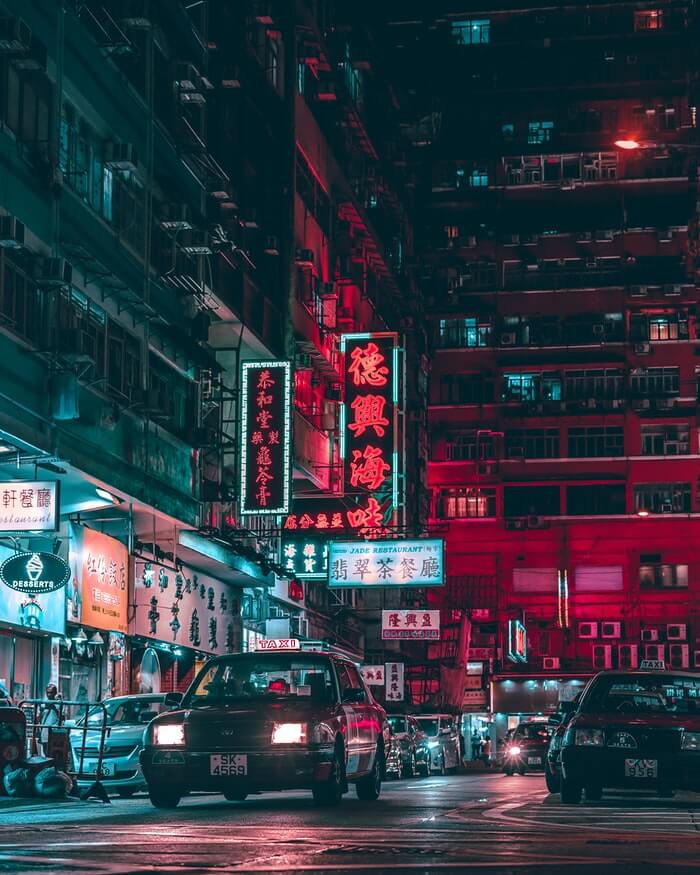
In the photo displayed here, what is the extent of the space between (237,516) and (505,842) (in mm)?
29284

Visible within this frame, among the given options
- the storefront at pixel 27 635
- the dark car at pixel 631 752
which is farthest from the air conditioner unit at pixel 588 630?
the dark car at pixel 631 752

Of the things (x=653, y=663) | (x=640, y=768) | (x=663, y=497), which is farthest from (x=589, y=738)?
(x=663, y=497)

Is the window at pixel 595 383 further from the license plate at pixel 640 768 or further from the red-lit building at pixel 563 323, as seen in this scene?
the license plate at pixel 640 768

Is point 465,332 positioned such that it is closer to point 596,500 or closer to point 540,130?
point 596,500

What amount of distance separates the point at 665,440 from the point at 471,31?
25888 millimetres

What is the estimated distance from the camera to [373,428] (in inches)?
1741

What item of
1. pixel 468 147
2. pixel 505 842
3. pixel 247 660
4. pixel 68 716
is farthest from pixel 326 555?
pixel 468 147

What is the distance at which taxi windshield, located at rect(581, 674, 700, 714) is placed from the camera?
65.2 feet

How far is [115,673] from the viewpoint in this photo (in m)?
34.0

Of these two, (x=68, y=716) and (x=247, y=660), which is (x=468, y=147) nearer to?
(x=68, y=716)

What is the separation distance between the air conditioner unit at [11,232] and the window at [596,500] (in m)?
63.5

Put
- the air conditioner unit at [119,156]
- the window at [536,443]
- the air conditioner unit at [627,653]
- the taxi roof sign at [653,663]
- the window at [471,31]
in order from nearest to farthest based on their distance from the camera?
the air conditioner unit at [119,156] → the taxi roof sign at [653,663] → the air conditioner unit at [627,653] → the window at [536,443] → the window at [471,31]

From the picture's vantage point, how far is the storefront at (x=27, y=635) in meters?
27.9

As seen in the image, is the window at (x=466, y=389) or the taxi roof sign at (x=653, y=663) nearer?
the taxi roof sign at (x=653, y=663)
